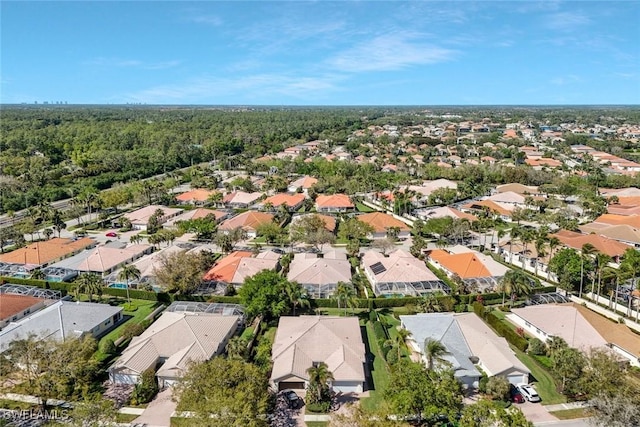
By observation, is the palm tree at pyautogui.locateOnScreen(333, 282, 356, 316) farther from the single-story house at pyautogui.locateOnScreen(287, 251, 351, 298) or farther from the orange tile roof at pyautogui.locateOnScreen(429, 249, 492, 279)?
the orange tile roof at pyautogui.locateOnScreen(429, 249, 492, 279)

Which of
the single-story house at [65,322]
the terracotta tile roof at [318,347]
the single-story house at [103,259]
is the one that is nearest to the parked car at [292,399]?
the terracotta tile roof at [318,347]

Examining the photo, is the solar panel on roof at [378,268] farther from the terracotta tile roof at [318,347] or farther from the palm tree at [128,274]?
the palm tree at [128,274]

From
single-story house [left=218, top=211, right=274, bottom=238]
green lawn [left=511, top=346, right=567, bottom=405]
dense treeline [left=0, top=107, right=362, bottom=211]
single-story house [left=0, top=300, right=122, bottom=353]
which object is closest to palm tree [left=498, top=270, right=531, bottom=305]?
green lawn [left=511, top=346, right=567, bottom=405]

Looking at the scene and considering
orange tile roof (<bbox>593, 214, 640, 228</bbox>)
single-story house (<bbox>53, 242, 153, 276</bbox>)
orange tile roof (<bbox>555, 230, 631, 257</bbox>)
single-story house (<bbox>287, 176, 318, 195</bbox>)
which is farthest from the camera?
single-story house (<bbox>287, 176, 318, 195</bbox>)

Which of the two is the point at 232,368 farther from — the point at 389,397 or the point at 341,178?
the point at 341,178

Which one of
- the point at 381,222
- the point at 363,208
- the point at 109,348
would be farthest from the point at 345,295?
the point at 363,208

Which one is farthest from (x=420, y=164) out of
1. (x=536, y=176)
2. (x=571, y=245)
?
(x=571, y=245)
